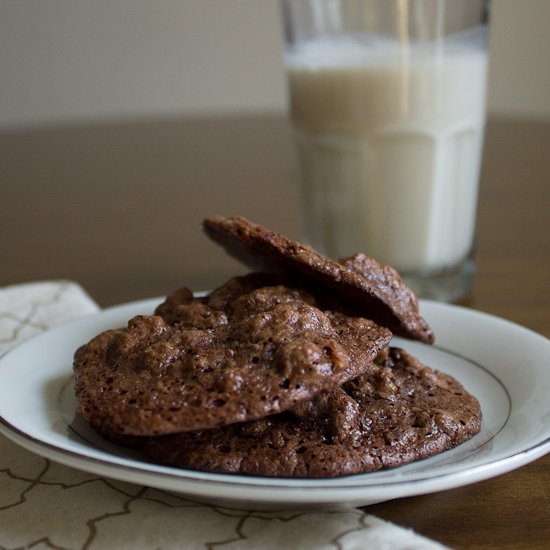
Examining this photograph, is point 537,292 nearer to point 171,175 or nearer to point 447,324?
point 447,324

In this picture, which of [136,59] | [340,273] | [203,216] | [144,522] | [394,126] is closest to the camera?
[144,522]

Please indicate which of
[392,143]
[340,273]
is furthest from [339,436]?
[392,143]

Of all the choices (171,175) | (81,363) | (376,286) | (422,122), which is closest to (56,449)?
(81,363)

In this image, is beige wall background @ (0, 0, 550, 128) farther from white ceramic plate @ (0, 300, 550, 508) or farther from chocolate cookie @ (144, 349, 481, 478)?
chocolate cookie @ (144, 349, 481, 478)

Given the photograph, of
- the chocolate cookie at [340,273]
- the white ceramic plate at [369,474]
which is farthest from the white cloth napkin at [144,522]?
the chocolate cookie at [340,273]

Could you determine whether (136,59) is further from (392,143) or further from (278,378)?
(278,378)
